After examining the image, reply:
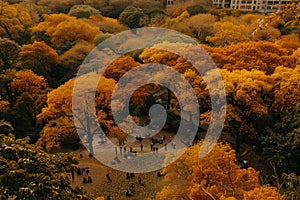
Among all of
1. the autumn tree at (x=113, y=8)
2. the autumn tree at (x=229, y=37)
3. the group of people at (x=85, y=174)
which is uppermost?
the autumn tree at (x=113, y=8)

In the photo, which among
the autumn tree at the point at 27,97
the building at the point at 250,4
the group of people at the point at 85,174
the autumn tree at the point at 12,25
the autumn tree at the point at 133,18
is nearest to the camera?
the group of people at the point at 85,174

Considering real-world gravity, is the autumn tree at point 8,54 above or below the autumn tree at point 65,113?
above

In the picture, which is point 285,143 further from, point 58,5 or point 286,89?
point 58,5

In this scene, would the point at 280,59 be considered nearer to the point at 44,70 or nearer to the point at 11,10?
the point at 44,70

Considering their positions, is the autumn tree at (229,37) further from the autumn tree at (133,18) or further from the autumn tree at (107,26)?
the autumn tree at (133,18)

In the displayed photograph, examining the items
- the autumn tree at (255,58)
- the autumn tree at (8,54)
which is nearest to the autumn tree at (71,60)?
the autumn tree at (8,54)

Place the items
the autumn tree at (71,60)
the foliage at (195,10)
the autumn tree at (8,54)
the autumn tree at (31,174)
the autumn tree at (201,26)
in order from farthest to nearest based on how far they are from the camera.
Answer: the foliage at (195,10)
the autumn tree at (201,26)
the autumn tree at (71,60)
the autumn tree at (8,54)
the autumn tree at (31,174)

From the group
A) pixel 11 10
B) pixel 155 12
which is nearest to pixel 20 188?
pixel 11 10
